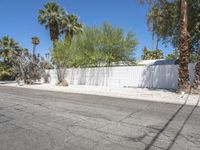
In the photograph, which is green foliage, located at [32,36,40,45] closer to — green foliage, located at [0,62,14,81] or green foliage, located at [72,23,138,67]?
green foliage, located at [0,62,14,81]

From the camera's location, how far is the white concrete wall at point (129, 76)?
19.7 meters

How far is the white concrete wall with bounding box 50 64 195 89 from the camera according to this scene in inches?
776

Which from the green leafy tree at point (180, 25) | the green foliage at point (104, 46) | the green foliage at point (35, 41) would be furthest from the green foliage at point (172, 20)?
the green foliage at point (35, 41)

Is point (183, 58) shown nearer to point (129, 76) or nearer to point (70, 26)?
point (129, 76)

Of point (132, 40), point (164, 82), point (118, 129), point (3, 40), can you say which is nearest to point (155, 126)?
point (118, 129)

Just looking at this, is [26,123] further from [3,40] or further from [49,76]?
[3,40]

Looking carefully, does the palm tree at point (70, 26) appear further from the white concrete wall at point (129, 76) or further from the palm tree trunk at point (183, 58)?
the palm tree trunk at point (183, 58)

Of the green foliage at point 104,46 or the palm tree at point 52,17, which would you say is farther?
the palm tree at point 52,17

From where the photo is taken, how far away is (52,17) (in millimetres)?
33719

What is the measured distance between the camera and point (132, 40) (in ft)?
86.9

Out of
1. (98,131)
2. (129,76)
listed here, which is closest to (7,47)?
(129,76)

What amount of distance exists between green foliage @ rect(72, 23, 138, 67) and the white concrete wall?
130 centimetres

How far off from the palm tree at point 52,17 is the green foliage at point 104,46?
8601 mm

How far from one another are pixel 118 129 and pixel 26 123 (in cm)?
298
